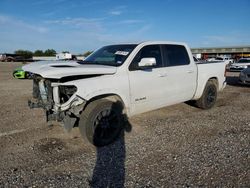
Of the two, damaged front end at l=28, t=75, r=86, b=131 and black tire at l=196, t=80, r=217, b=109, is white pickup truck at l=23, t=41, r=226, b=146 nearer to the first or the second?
damaged front end at l=28, t=75, r=86, b=131

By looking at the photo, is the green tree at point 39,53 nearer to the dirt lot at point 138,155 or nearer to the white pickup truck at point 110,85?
the dirt lot at point 138,155

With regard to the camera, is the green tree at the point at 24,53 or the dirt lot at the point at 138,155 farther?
the green tree at the point at 24,53

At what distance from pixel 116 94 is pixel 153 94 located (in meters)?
1.01

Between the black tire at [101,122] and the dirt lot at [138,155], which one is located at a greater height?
the black tire at [101,122]

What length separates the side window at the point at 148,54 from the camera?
4676 millimetres

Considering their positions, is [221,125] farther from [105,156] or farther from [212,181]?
[105,156]

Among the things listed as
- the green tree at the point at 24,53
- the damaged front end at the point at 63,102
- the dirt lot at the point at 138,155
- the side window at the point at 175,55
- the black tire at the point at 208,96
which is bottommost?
the dirt lot at the point at 138,155

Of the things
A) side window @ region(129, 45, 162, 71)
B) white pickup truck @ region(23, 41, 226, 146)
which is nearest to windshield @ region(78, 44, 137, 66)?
white pickup truck @ region(23, 41, 226, 146)

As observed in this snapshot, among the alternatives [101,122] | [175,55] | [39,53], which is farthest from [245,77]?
[39,53]

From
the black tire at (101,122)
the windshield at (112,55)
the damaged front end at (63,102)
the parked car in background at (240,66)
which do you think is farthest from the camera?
the parked car in background at (240,66)

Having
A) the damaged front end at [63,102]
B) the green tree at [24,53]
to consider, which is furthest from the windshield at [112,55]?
the green tree at [24,53]

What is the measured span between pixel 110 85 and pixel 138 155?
1.32 m

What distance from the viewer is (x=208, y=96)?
683cm

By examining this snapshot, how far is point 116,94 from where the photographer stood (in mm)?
4379
